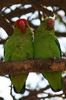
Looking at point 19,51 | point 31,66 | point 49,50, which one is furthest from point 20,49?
point 31,66

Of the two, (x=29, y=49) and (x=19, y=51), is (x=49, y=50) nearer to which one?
(x=29, y=49)

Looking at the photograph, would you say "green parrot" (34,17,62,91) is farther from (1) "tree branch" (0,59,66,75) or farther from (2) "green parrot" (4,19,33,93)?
(1) "tree branch" (0,59,66,75)

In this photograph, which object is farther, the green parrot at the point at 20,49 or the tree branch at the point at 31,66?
the green parrot at the point at 20,49

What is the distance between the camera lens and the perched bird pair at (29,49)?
406 cm

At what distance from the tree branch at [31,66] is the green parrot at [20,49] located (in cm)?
71

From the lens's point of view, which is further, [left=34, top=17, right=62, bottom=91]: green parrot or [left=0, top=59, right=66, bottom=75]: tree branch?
[left=34, top=17, right=62, bottom=91]: green parrot

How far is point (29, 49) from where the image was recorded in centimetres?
404

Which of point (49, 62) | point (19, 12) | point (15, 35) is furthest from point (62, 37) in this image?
point (49, 62)

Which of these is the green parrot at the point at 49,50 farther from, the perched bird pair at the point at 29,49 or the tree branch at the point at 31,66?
the tree branch at the point at 31,66

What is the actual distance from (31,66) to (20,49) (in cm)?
79

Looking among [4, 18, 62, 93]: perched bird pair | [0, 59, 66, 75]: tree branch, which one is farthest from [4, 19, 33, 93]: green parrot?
[0, 59, 66, 75]: tree branch

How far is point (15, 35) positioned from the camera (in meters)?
4.29

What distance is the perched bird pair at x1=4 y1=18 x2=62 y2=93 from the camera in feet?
13.3

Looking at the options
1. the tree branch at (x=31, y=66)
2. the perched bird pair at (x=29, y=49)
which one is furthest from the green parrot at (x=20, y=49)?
the tree branch at (x=31, y=66)
